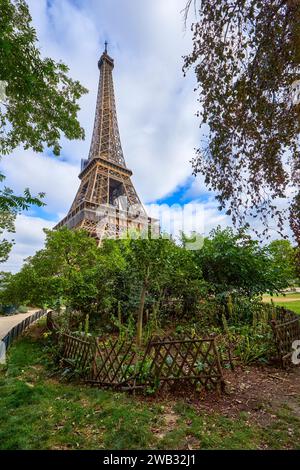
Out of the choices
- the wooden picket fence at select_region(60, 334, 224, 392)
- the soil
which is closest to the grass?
the soil

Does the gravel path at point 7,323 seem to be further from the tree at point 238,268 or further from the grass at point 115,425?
the tree at point 238,268

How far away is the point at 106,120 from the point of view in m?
38.1

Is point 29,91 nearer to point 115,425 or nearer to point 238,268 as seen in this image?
point 115,425

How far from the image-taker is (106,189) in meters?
33.6

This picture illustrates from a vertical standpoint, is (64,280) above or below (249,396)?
above

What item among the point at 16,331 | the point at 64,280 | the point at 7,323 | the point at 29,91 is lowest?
the point at 7,323

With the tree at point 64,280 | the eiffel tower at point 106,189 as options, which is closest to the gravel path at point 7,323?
the tree at point 64,280

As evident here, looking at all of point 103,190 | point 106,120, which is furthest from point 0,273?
point 106,120

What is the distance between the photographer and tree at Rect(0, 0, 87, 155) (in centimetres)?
341

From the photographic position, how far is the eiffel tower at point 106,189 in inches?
1161

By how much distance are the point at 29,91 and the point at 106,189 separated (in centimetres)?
3048

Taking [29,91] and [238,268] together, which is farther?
[238,268]

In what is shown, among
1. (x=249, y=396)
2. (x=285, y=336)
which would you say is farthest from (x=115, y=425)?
(x=285, y=336)
